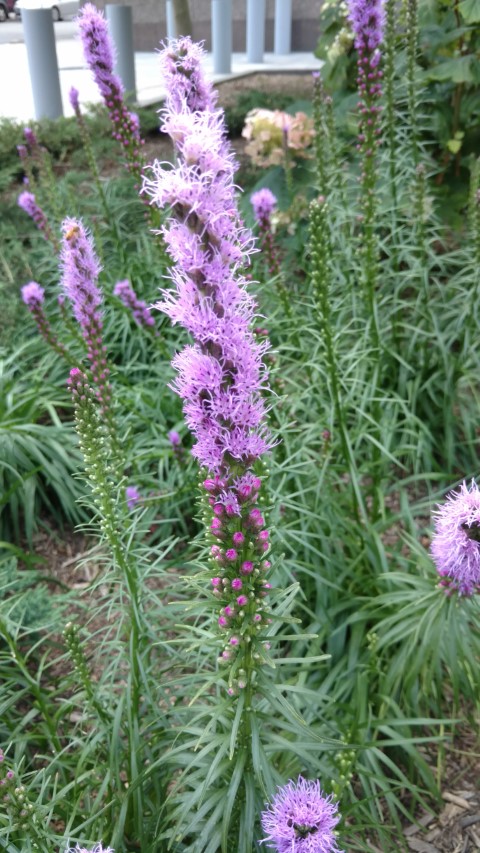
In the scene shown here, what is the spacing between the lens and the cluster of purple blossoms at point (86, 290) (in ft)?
8.29

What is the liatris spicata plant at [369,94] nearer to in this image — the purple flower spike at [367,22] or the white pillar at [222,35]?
the purple flower spike at [367,22]

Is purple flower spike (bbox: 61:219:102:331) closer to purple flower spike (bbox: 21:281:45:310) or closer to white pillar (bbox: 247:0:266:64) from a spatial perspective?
purple flower spike (bbox: 21:281:45:310)

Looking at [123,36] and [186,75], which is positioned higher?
[186,75]

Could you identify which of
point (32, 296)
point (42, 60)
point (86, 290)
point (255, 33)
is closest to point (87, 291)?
point (86, 290)

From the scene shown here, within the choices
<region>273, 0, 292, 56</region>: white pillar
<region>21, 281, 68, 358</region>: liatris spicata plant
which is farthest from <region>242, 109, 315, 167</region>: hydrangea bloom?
<region>273, 0, 292, 56</region>: white pillar

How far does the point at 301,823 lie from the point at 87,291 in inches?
78.9

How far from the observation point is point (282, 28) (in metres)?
18.4

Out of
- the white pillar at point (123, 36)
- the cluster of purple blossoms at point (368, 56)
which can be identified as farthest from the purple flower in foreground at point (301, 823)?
the white pillar at point (123, 36)

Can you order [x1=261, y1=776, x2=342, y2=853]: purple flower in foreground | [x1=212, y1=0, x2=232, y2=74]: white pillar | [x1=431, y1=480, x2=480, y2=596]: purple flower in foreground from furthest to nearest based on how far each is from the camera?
[x1=212, y1=0, x2=232, y2=74]: white pillar, [x1=431, y1=480, x2=480, y2=596]: purple flower in foreground, [x1=261, y1=776, x2=342, y2=853]: purple flower in foreground

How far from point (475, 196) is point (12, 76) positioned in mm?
13198

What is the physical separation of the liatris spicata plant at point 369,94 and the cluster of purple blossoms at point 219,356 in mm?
1866

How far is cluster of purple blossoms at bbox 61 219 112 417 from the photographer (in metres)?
2.53

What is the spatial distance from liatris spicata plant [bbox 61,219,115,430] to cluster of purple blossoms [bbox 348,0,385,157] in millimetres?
1460

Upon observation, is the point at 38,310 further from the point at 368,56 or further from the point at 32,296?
the point at 368,56
